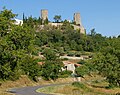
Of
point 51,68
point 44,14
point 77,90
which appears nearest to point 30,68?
point 51,68

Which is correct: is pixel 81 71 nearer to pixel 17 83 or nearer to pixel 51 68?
pixel 51 68

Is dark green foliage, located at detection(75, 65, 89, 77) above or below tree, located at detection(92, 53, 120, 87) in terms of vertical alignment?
below

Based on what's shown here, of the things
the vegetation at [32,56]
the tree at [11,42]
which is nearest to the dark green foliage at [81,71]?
the vegetation at [32,56]

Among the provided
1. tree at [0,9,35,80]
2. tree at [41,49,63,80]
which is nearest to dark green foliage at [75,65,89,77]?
tree at [41,49,63,80]

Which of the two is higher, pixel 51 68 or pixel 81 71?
pixel 51 68

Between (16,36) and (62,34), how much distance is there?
11037 centimetres

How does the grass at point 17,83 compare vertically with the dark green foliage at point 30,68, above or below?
below

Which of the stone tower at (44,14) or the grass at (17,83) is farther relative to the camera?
the stone tower at (44,14)

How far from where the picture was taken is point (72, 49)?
471 ft

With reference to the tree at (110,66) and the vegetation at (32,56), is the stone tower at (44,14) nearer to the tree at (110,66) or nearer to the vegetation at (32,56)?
the vegetation at (32,56)

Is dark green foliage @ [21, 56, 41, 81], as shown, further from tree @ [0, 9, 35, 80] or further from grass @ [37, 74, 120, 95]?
tree @ [0, 9, 35, 80]

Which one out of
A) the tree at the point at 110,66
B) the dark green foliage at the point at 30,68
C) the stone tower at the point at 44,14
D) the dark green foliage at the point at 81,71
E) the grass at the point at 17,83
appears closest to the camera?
the grass at the point at 17,83

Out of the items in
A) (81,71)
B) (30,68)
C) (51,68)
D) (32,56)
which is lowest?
(81,71)

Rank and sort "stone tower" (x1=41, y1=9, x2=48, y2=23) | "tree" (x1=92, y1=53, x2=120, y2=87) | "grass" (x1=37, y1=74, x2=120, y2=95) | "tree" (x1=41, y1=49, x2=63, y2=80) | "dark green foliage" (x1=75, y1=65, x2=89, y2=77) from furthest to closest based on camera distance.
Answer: "stone tower" (x1=41, y1=9, x2=48, y2=23)
"dark green foliage" (x1=75, y1=65, x2=89, y2=77)
"tree" (x1=41, y1=49, x2=63, y2=80)
"tree" (x1=92, y1=53, x2=120, y2=87)
"grass" (x1=37, y1=74, x2=120, y2=95)
